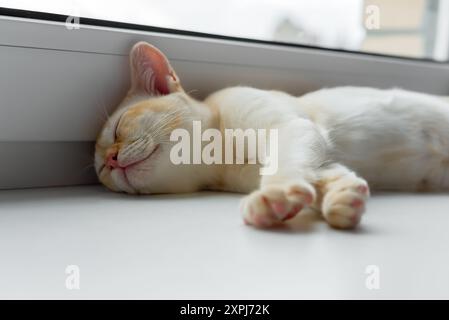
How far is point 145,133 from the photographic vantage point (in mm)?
961

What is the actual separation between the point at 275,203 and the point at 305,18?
0.93m

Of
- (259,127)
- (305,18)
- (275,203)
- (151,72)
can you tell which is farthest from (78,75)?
(305,18)

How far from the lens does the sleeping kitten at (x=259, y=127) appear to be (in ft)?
3.14

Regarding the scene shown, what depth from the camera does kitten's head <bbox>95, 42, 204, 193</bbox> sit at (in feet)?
3.15

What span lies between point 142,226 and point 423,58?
1.38 metres

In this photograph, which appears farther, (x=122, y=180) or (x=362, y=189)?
(x=122, y=180)

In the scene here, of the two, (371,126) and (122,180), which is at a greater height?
(371,126)

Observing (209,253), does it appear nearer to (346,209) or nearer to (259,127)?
(346,209)

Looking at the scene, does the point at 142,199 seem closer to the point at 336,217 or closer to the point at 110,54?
the point at 110,54

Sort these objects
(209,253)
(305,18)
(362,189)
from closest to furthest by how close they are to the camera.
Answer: (209,253)
(362,189)
(305,18)

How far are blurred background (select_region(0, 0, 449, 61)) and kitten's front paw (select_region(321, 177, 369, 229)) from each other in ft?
2.03

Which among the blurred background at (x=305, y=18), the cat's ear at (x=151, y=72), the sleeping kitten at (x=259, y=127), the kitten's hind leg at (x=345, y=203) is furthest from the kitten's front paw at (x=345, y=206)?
the blurred background at (x=305, y=18)

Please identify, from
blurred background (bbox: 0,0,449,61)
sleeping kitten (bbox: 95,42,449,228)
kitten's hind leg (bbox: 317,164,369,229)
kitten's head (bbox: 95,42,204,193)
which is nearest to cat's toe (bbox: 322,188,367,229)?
kitten's hind leg (bbox: 317,164,369,229)

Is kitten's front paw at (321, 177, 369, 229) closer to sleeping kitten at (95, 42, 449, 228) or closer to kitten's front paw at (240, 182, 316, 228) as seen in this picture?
kitten's front paw at (240, 182, 316, 228)
